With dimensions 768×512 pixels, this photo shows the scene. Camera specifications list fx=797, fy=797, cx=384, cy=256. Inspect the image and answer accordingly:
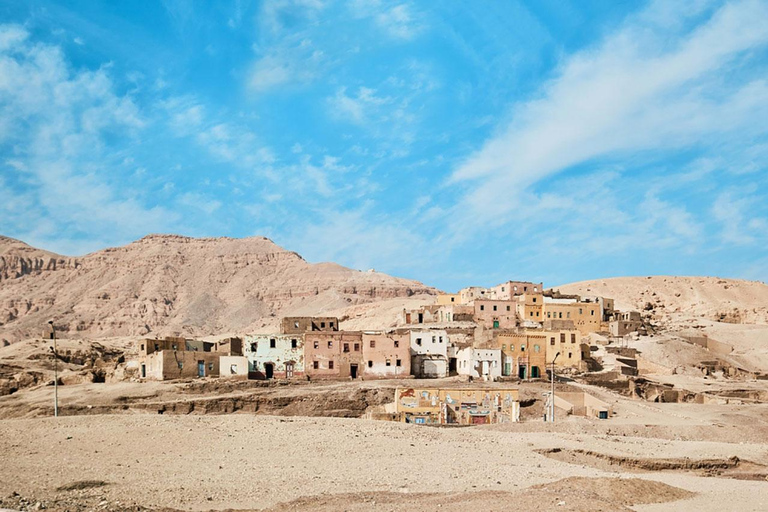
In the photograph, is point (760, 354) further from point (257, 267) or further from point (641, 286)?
point (257, 267)

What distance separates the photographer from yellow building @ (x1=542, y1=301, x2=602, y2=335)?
225ft

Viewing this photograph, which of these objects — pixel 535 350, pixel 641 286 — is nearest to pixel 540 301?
pixel 535 350

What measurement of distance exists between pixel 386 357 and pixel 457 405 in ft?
40.4

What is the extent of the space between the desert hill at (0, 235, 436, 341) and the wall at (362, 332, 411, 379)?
81.2 metres

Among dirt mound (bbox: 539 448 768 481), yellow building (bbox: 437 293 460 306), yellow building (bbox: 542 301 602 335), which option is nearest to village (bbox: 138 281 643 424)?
yellow building (bbox: 542 301 602 335)

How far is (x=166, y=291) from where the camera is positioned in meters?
175

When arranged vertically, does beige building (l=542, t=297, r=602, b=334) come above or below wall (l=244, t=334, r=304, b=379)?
above

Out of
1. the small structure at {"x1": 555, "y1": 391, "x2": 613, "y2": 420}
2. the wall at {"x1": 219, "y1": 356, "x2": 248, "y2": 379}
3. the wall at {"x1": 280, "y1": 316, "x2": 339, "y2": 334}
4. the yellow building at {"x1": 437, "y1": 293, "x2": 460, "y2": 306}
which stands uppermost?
the yellow building at {"x1": 437, "y1": 293, "x2": 460, "y2": 306}

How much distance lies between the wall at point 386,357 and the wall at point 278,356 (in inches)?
172

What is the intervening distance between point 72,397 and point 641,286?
99539mm

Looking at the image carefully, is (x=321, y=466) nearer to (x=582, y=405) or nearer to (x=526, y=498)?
(x=526, y=498)

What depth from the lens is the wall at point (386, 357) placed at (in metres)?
52.5

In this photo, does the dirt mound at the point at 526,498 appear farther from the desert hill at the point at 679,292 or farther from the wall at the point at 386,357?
the desert hill at the point at 679,292

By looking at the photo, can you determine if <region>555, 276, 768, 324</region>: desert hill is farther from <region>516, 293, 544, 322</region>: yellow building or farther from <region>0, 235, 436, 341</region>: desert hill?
<region>0, 235, 436, 341</region>: desert hill
